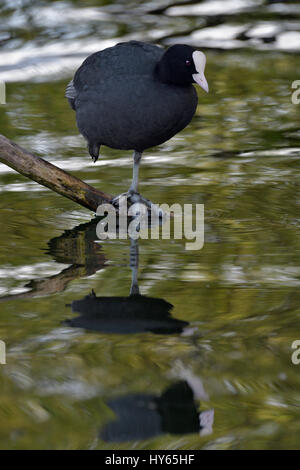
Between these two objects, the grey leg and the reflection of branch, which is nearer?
the reflection of branch

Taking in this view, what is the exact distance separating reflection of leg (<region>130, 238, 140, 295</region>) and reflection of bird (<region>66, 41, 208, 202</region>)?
1.73ft

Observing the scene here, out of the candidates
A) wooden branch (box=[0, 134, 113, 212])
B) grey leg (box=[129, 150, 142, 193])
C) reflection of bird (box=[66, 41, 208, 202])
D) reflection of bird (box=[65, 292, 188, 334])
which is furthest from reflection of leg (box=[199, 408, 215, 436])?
grey leg (box=[129, 150, 142, 193])

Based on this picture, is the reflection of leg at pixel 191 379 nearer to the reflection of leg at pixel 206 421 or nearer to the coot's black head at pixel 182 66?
the reflection of leg at pixel 206 421

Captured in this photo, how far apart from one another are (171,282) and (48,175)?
1178mm

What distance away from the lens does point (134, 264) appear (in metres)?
4.41

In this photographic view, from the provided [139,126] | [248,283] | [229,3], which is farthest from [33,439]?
[229,3]

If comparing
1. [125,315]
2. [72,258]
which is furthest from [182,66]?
[125,315]

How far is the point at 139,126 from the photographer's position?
461cm

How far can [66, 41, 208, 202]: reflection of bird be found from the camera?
457cm

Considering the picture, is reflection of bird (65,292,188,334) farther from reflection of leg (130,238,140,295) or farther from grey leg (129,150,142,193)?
grey leg (129,150,142,193)

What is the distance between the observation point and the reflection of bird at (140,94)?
180 inches

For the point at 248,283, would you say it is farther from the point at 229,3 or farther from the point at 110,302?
the point at 229,3

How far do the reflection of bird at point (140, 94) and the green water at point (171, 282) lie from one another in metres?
0.58

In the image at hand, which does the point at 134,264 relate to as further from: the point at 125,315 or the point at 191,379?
the point at 191,379
